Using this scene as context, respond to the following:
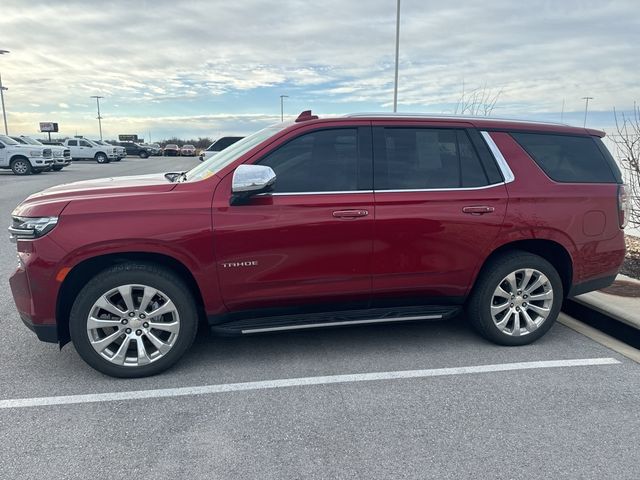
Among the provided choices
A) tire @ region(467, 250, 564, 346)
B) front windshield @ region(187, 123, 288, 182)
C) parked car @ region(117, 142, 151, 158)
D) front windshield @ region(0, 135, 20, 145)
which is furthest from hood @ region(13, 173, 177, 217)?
parked car @ region(117, 142, 151, 158)

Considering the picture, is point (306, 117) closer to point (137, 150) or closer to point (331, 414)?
point (331, 414)

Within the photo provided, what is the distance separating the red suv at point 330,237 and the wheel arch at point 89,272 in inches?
0.4

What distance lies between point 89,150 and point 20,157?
17001 millimetres

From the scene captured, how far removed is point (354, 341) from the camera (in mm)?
4082

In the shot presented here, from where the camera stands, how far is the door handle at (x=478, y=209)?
3.66m

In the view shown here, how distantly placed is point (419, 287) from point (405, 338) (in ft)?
2.05

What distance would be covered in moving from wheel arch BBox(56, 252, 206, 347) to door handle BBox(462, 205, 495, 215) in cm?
211

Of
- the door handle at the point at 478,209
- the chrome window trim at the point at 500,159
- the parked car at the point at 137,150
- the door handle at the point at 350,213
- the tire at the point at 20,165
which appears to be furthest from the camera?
the parked car at the point at 137,150

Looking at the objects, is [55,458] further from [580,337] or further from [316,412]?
[580,337]

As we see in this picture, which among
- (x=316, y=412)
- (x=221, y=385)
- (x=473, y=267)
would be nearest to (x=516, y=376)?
(x=473, y=267)

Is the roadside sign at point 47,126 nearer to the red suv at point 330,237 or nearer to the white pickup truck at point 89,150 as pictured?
the white pickup truck at point 89,150

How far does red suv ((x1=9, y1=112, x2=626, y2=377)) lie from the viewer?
10.6 ft

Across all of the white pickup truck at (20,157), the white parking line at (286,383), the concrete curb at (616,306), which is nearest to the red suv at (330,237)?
the white parking line at (286,383)

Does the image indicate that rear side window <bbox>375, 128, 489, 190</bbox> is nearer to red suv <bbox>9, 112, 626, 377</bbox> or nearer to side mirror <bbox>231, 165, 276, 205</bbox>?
red suv <bbox>9, 112, 626, 377</bbox>
